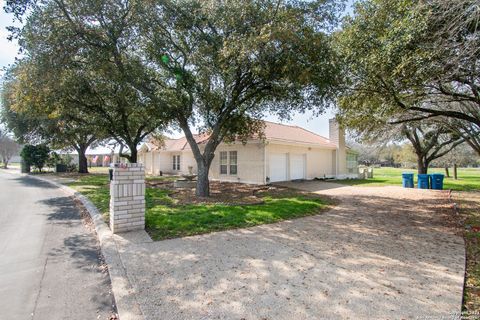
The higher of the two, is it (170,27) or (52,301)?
(170,27)

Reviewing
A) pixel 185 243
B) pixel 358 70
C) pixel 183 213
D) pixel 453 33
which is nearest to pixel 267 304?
pixel 185 243

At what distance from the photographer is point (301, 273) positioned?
3.86 metres

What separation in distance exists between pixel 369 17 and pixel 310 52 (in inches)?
70.0

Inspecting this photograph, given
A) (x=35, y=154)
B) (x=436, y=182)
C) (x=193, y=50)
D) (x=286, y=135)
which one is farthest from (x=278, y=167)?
(x=35, y=154)

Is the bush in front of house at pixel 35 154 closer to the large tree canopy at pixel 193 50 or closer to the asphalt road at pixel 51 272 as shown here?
the large tree canopy at pixel 193 50

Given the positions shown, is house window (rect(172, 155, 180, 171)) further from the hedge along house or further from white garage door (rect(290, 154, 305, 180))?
white garage door (rect(290, 154, 305, 180))

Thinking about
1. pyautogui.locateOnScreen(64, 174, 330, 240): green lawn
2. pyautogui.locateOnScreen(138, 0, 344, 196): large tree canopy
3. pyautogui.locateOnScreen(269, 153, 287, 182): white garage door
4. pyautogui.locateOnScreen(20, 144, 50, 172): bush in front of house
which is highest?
pyautogui.locateOnScreen(138, 0, 344, 196): large tree canopy

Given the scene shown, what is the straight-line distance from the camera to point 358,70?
7988 mm

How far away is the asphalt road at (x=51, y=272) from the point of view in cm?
307

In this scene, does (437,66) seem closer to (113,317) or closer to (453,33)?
(453,33)

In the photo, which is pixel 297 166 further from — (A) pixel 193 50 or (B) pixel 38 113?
(B) pixel 38 113

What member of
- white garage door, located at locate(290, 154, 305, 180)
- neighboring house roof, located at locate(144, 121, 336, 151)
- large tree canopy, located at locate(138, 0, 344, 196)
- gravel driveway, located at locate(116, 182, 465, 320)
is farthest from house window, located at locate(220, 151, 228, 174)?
gravel driveway, located at locate(116, 182, 465, 320)

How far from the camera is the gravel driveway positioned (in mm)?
2961

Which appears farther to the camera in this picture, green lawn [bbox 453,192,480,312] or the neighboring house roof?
the neighboring house roof
